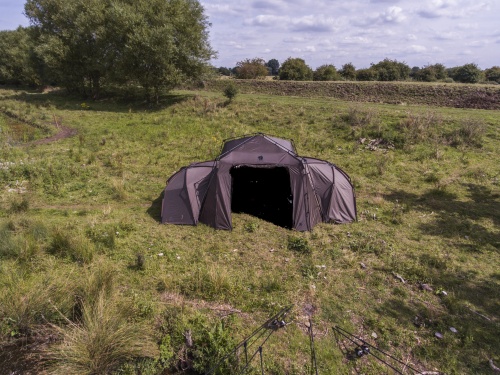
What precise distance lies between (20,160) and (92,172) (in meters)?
3.37

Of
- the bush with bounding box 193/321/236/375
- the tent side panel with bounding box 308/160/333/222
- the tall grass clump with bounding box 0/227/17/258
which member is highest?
the tent side panel with bounding box 308/160/333/222

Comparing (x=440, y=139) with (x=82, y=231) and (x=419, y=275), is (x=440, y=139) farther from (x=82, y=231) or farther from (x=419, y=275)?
(x=82, y=231)

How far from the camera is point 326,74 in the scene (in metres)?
44.6

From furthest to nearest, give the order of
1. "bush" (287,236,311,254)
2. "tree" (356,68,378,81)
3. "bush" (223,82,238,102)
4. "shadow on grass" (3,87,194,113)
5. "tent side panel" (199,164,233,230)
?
"tree" (356,68,378,81), "shadow on grass" (3,87,194,113), "bush" (223,82,238,102), "tent side panel" (199,164,233,230), "bush" (287,236,311,254)

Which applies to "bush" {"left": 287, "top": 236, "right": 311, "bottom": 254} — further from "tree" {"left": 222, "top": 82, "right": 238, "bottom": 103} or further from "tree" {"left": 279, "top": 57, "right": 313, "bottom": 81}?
"tree" {"left": 279, "top": 57, "right": 313, "bottom": 81}

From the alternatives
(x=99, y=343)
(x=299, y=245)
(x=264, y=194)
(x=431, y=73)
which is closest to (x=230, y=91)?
(x=264, y=194)

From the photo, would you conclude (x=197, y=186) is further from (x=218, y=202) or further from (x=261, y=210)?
(x=261, y=210)

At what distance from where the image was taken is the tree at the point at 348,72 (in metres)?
46.3

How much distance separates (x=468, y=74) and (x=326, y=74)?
18529 millimetres

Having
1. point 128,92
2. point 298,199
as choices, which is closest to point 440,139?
point 298,199

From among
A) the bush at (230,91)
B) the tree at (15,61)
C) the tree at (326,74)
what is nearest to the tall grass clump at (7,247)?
the bush at (230,91)

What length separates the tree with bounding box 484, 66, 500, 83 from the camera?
4362cm

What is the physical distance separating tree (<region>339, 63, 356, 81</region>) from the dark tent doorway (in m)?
38.8

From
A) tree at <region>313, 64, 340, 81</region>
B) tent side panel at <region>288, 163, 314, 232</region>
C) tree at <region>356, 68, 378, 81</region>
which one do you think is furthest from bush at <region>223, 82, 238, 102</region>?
tree at <region>356, 68, 378, 81</region>
